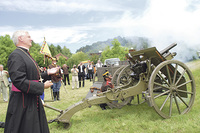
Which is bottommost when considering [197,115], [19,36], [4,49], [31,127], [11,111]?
[197,115]

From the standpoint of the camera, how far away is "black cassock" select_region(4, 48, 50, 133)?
2016 mm

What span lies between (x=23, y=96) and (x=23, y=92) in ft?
0.20

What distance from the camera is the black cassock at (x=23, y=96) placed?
6.61ft

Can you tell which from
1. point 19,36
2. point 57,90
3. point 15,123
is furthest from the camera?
point 57,90

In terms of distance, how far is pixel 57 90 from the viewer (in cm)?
777

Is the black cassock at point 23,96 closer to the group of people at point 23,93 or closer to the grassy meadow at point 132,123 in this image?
the group of people at point 23,93

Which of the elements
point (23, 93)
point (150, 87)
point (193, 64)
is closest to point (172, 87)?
point (150, 87)

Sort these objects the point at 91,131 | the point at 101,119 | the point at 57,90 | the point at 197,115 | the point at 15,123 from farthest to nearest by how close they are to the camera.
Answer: the point at 57,90
the point at 101,119
the point at 197,115
the point at 91,131
the point at 15,123

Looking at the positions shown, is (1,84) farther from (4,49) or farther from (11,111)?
(4,49)

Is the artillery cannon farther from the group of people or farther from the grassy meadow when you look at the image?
the group of people

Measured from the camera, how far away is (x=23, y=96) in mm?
2146

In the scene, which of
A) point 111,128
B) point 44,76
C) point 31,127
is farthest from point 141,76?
point 31,127

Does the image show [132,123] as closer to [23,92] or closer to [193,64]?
[23,92]

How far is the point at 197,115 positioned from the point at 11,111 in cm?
428
